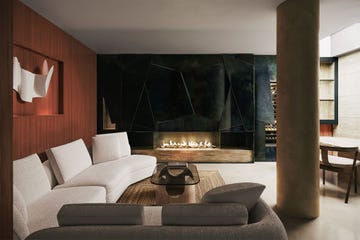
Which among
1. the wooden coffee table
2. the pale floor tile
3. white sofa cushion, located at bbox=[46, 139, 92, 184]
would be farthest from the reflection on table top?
white sofa cushion, located at bbox=[46, 139, 92, 184]

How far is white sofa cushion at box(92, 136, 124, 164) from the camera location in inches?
165

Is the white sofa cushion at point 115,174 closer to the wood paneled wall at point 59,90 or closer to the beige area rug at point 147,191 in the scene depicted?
the beige area rug at point 147,191

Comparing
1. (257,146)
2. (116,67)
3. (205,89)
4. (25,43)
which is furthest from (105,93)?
(257,146)

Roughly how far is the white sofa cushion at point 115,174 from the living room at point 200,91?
9 centimetres

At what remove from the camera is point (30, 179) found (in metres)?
2.49

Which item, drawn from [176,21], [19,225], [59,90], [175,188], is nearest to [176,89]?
[176,21]

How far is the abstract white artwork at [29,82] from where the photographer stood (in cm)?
306

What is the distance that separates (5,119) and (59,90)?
304 centimetres

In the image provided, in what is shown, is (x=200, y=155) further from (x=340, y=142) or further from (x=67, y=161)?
(x=67, y=161)

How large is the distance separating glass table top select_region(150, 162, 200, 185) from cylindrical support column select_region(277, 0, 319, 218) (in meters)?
1.13

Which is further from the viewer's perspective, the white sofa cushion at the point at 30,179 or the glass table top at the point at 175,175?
the glass table top at the point at 175,175

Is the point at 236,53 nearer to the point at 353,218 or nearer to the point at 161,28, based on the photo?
the point at 161,28

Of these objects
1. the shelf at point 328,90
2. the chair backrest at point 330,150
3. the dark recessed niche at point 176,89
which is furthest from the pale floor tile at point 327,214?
the shelf at point 328,90

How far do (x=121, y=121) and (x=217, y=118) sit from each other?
223 centimetres
